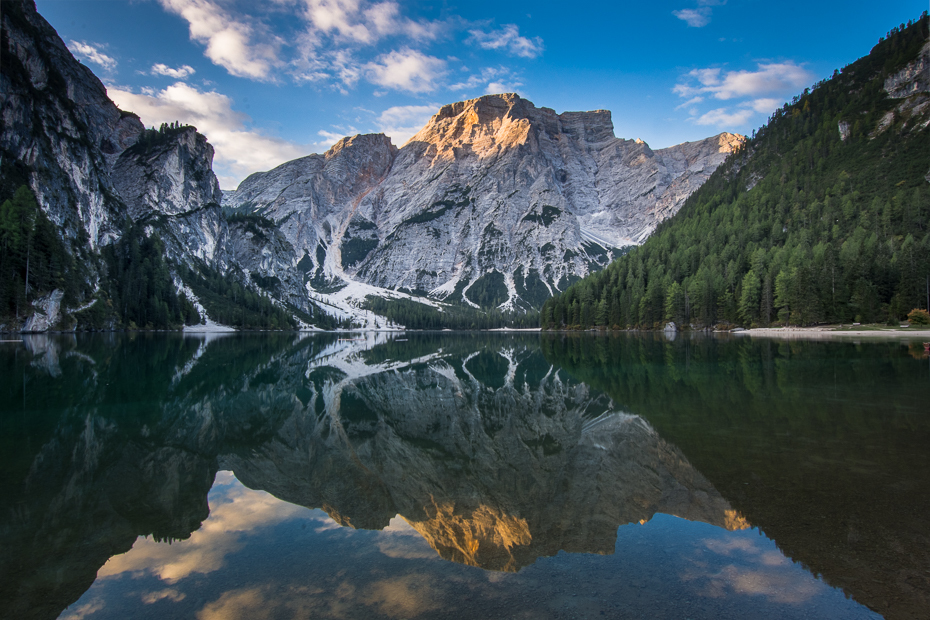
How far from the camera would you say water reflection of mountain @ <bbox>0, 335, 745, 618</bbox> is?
22.2 ft

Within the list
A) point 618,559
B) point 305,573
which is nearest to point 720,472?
point 618,559

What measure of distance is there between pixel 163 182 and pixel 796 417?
222493 millimetres

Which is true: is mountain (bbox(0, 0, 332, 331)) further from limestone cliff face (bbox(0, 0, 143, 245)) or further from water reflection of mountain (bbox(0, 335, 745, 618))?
water reflection of mountain (bbox(0, 335, 745, 618))

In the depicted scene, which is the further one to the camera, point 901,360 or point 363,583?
point 901,360

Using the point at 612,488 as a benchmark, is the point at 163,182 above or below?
above

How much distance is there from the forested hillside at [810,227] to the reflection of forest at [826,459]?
6568 centimetres

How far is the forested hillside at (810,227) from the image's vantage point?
74.8 meters

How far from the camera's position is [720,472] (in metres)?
9.02

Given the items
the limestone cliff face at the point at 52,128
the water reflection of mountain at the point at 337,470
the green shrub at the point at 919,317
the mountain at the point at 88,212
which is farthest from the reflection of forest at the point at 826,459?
the limestone cliff face at the point at 52,128

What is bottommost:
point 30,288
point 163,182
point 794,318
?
point 794,318

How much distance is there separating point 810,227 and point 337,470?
123 meters

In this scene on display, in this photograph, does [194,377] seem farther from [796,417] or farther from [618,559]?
[796,417]

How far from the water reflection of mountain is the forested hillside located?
78.2 m

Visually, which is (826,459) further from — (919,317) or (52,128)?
(52,128)
